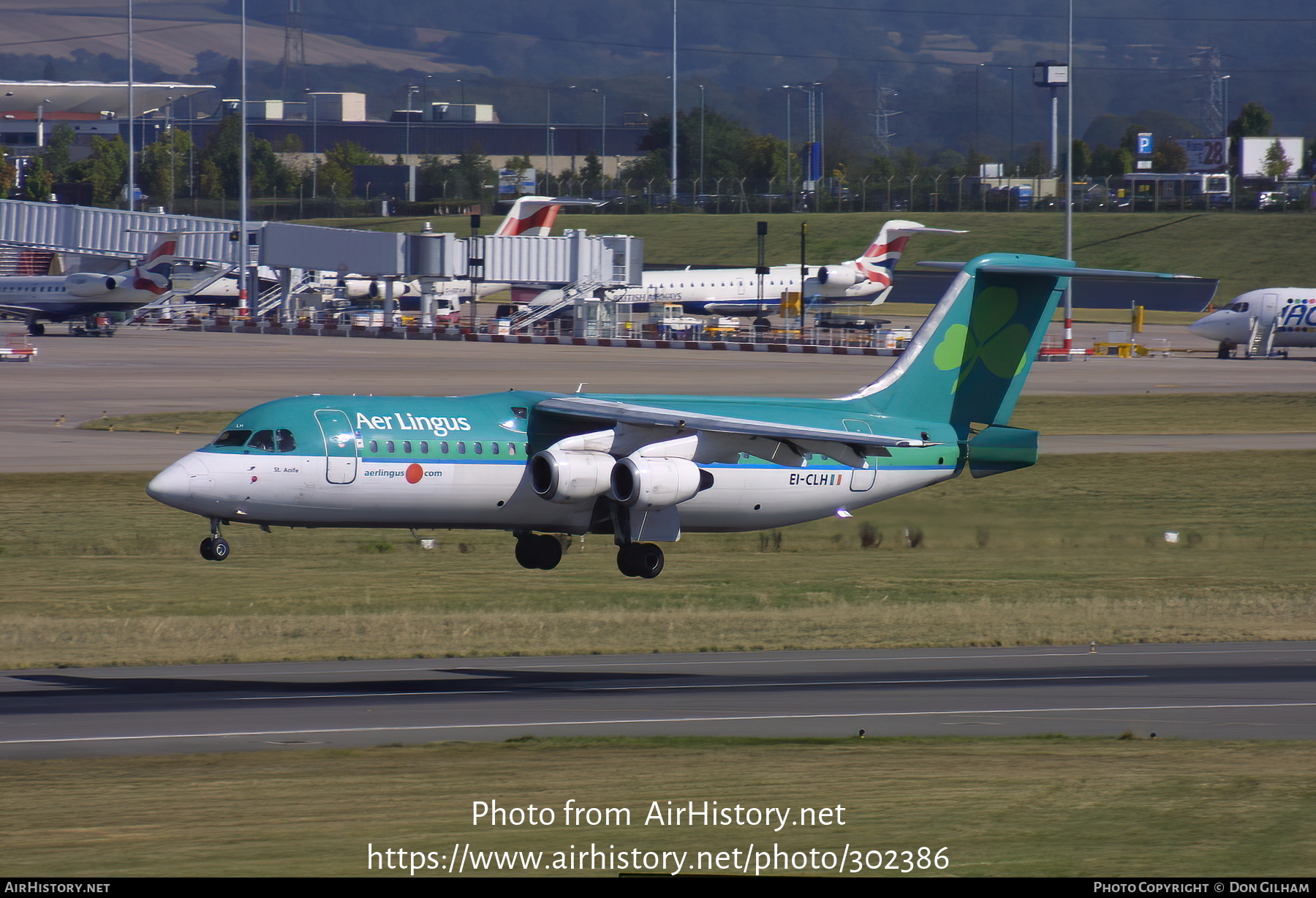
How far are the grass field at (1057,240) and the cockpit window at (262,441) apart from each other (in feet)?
430

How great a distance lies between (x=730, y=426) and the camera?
3612cm

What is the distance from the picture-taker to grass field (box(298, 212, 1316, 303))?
16050 cm

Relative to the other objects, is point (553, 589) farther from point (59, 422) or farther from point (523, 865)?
point (59, 422)

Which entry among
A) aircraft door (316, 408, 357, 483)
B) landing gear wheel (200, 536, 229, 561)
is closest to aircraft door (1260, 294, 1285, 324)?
aircraft door (316, 408, 357, 483)

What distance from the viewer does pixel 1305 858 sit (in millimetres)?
16062

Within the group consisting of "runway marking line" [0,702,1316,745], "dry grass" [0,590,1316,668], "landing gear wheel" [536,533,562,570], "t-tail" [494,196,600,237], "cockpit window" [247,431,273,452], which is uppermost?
"t-tail" [494,196,600,237]

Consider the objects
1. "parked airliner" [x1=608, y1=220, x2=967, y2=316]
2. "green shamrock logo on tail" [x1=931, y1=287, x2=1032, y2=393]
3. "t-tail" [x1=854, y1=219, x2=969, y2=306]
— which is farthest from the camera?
"t-tail" [x1=854, y1=219, x2=969, y2=306]

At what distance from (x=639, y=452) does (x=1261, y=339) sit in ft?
276

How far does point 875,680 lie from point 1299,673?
26.7 feet

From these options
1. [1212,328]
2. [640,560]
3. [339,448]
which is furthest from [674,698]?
[1212,328]

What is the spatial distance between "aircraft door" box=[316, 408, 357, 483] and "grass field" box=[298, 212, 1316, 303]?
130 metres

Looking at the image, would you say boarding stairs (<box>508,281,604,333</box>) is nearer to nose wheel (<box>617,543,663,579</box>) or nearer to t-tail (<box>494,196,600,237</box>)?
t-tail (<box>494,196,600,237</box>)

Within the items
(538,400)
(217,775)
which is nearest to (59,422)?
(538,400)

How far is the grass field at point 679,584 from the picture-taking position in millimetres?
36781
